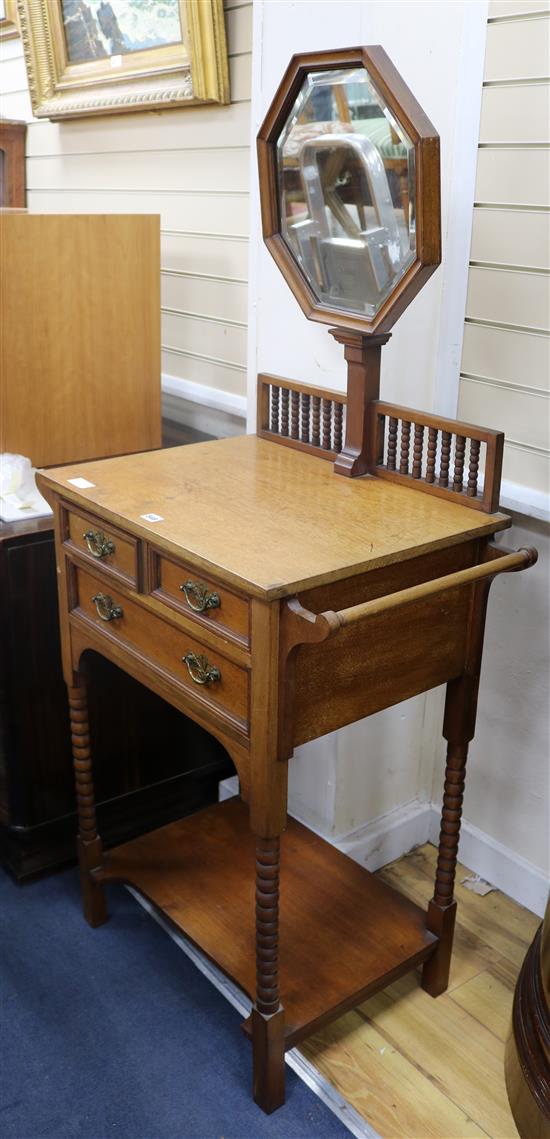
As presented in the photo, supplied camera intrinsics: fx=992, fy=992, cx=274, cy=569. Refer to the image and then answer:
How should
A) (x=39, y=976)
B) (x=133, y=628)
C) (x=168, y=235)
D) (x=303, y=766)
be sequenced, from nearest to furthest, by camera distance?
(x=133, y=628) < (x=39, y=976) < (x=303, y=766) < (x=168, y=235)

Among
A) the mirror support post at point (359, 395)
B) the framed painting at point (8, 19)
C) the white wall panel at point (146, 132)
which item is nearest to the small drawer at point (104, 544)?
the mirror support post at point (359, 395)

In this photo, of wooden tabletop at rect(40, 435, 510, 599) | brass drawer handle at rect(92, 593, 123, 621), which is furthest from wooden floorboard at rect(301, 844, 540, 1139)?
wooden tabletop at rect(40, 435, 510, 599)

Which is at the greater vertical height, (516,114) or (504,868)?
(516,114)

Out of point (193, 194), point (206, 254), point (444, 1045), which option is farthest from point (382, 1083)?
point (193, 194)

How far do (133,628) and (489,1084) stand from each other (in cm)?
106

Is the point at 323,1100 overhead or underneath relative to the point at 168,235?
underneath

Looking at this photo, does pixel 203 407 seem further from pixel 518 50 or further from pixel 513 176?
pixel 518 50

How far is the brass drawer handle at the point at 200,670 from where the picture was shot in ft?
5.08

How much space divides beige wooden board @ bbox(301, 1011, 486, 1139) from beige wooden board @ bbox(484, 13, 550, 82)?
181 centimetres

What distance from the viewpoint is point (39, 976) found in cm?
207

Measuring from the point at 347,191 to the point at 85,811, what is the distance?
4.41ft

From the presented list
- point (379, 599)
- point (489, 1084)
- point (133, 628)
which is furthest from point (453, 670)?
point (489, 1084)

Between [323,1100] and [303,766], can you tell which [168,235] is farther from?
[323,1100]

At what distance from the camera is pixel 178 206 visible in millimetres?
2699
